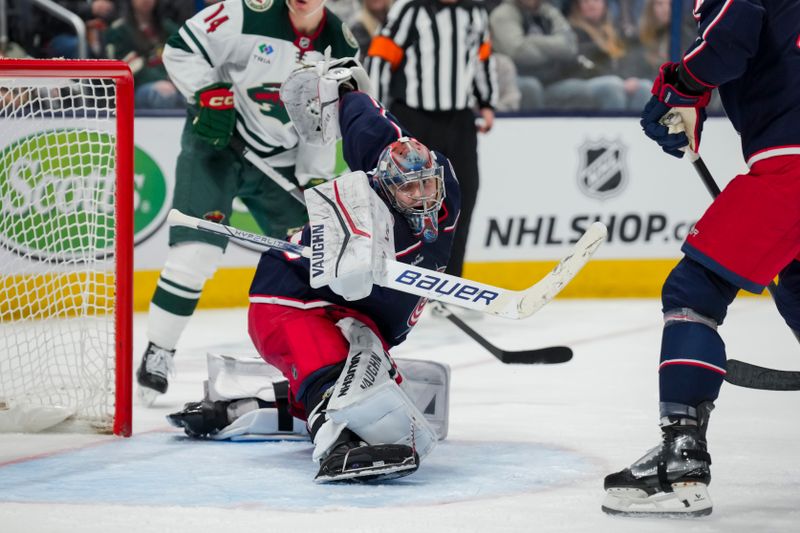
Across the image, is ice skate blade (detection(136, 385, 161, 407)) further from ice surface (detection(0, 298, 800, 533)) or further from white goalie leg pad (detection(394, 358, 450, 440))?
white goalie leg pad (detection(394, 358, 450, 440))

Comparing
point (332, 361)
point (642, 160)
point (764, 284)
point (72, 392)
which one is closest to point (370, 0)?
point (642, 160)

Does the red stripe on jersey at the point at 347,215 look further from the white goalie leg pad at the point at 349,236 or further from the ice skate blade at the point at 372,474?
the ice skate blade at the point at 372,474

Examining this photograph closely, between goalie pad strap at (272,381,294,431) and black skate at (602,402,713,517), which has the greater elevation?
black skate at (602,402,713,517)

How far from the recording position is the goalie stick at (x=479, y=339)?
3.09m

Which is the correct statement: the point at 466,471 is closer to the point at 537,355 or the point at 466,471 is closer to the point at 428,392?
the point at 428,392

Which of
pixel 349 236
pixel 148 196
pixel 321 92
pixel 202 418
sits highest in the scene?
pixel 321 92

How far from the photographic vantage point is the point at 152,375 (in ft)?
11.3

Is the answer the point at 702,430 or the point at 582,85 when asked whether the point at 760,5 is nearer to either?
the point at 702,430

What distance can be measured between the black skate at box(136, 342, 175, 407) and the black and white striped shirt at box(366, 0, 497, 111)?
6.74 ft

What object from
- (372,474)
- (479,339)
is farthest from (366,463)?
(479,339)

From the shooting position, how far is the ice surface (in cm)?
228

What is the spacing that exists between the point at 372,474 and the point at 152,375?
110 cm

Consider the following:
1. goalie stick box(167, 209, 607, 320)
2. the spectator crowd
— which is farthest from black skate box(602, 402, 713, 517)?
the spectator crowd

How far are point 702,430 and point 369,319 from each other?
0.79 m
